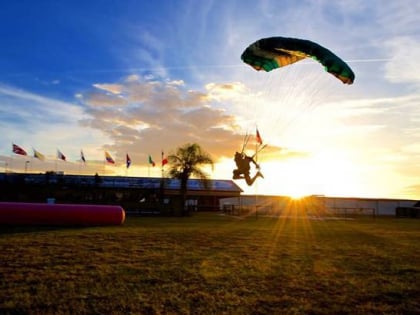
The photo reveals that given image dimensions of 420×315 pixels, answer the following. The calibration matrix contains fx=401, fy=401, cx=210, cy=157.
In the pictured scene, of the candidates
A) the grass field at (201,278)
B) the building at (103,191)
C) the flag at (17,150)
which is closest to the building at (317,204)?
the building at (103,191)

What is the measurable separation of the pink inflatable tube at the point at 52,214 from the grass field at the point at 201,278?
19.8 feet

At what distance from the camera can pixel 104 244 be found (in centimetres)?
1366

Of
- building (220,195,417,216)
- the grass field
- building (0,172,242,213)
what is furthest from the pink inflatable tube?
building (220,195,417,216)

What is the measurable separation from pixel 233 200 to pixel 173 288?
60.8 metres

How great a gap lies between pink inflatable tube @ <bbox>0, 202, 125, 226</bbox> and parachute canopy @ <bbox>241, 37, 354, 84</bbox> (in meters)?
12.9

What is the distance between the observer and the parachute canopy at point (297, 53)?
11719mm

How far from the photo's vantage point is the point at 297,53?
1212cm

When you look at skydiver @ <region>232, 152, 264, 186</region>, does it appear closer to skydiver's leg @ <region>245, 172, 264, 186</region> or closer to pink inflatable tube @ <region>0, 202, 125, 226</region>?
skydiver's leg @ <region>245, 172, 264, 186</region>

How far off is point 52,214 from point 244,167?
11529mm

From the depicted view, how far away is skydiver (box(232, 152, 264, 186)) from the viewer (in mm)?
13773

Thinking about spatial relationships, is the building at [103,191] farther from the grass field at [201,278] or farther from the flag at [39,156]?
the grass field at [201,278]

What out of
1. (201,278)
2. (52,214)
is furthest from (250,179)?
(52,214)

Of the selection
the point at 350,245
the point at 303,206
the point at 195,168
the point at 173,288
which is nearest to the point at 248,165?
the point at 350,245

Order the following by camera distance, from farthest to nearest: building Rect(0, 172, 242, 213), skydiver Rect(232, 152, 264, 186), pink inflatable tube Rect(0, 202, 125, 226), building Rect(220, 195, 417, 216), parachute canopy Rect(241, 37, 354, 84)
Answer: building Rect(220, 195, 417, 216) → building Rect(0, 172, 242, 213) → pink inflatable tube Rect(0, 202, 125, 226) → skydiver Rect(232, 152, 264, 186) → parachute canopy Rect(241, 37, 354, 84)
